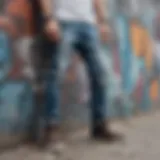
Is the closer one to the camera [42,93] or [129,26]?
[42,93]

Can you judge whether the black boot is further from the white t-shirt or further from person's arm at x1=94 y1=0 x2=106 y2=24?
person's arm at x1=94 y1=0 x2=106 y2=24

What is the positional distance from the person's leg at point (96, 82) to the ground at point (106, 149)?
141mm

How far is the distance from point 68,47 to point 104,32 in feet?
3.24

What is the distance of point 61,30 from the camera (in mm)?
5031

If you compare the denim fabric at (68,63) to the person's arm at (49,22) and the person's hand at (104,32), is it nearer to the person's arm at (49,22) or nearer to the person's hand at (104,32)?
the person's arm at (49,22)

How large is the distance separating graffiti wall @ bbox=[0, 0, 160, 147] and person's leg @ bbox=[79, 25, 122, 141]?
1.04 ft

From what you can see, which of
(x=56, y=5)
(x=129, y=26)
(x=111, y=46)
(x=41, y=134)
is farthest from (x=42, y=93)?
(x=129, y=26)

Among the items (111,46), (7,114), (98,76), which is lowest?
(7,114)

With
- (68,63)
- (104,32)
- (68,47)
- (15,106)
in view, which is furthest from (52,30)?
(104,32)

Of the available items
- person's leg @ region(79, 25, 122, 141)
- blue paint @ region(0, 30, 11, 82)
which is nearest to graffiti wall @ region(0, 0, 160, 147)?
blue paint @ region(0, 30, 11, 82)

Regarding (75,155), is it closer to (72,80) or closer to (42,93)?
(42,93)

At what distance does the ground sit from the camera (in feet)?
15.4

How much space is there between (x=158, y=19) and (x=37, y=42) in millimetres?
3270

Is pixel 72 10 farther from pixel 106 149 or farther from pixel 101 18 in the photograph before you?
pixel 106 149
